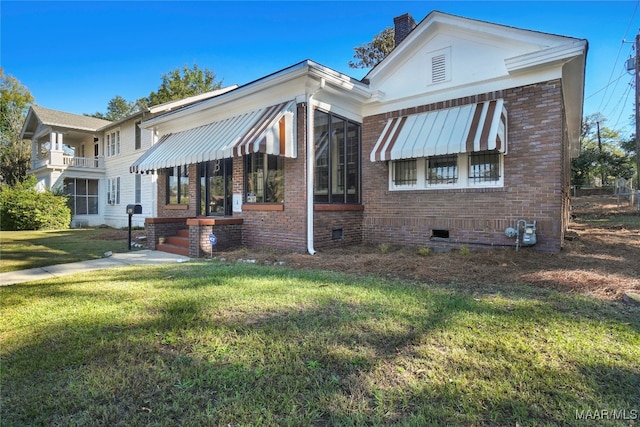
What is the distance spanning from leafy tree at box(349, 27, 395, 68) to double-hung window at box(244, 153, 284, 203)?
17.7 meters

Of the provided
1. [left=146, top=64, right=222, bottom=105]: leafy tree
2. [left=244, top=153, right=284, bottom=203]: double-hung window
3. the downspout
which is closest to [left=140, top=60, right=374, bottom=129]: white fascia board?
the downspout

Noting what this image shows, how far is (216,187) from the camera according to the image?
11688 mm

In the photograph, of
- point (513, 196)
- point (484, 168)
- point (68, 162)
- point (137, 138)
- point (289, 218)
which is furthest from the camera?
point (68, 162)

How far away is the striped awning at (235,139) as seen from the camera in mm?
8414

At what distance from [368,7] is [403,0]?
4.66 feet

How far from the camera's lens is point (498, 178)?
8.35 metres

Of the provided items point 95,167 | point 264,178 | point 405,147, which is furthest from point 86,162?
point 405,147

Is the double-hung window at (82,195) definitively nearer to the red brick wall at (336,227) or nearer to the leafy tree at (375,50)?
the leafy tree at (375,50)

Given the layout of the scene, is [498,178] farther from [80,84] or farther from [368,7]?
[80,84]

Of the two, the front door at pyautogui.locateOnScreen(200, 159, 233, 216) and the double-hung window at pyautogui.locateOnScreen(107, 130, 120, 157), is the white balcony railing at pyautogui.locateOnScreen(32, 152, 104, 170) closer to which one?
the double-hung window at pyautogui.locateOnScreen(107, 130, 120, 157)

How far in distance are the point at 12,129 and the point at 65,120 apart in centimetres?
1794

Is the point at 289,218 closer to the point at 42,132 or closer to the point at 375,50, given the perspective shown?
the point at 375,50

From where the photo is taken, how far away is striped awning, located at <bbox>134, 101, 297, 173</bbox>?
27.6ft

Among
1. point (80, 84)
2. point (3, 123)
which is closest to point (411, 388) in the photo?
point (80, 84)
